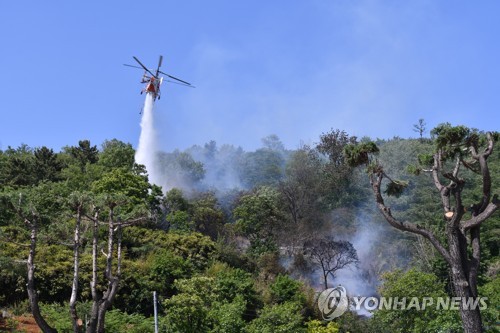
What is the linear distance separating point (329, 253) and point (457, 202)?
22.8 m

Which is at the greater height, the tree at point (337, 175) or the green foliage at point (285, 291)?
the tree at point (337, 175)

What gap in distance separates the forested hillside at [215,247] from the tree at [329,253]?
124 mm

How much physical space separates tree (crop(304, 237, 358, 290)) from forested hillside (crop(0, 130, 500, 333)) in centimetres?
12

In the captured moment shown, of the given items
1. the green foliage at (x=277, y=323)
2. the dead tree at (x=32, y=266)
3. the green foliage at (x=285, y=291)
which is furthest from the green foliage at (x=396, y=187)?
the green foliage at (x=285, y=291)

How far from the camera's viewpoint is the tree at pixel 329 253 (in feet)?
111

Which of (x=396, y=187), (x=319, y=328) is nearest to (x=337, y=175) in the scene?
(x=319, y=328)

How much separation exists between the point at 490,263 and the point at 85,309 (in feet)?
82.8

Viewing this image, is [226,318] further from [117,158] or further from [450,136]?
[117,158]

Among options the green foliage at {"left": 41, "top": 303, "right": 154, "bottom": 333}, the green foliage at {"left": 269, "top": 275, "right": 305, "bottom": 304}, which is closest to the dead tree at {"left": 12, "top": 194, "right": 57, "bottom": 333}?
the green foliage at {"left": 41, "top": 303, "right": 154, "bottom": 333}

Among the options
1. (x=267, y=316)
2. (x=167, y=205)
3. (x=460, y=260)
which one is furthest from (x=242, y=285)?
(x=460, y=260)

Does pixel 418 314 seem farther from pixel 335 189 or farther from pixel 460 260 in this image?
pixel 335 189

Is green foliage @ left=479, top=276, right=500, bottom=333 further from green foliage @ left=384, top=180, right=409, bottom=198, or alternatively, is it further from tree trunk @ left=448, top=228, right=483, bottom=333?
tree trunk @ left=448, top=228, right=483, bottom=333

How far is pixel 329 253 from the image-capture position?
3381 cm

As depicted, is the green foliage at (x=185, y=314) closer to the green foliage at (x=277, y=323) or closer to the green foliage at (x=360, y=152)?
the green foliage at (x=277, y=323)
